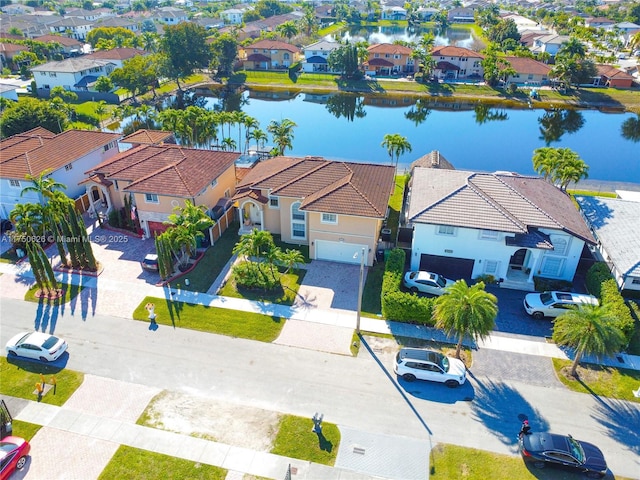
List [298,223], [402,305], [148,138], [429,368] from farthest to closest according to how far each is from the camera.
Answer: [148,138], [298,223], [402,305], [429,368]

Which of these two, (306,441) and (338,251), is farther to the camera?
(338,251)

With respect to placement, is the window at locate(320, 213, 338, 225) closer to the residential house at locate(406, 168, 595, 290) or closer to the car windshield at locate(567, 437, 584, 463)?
the residential house at locate(406, 168, 595, 290)

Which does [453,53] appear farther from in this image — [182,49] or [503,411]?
[503,411]

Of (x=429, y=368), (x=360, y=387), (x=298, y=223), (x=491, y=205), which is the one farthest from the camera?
(x=298, y=223)

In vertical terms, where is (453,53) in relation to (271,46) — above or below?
above

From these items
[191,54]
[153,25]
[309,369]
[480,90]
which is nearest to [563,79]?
[480,90]

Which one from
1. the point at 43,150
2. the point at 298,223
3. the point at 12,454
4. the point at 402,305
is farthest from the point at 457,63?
the point at 12,454

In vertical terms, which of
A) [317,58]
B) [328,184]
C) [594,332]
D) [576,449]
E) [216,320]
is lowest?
[216,320]
